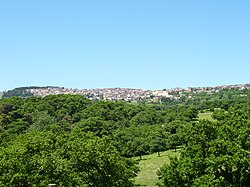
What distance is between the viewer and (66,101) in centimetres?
12506

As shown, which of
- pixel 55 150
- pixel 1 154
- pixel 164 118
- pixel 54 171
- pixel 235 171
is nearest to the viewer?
pixel 235 171

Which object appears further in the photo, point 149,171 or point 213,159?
point 149,171

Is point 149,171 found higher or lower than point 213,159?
lower

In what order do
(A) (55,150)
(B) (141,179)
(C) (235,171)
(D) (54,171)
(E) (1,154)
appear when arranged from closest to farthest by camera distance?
(C) (235,171) < (D) (54,171) < (E) (1,154) < (A) (55,150) < (B) (141,179)

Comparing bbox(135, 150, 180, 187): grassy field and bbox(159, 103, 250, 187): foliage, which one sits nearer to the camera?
bbox(159, 103, 250, 187): foliage

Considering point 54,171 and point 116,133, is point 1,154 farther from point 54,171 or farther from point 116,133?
point 116,133

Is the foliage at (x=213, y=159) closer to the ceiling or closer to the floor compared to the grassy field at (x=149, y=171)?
closer to the ceiling

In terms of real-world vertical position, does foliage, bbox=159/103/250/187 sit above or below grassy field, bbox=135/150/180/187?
above

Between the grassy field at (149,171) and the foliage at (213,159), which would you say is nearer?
the foliage at (213,159)

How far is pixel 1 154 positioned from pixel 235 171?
19709 millimetres

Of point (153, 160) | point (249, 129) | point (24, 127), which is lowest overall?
point (153, 160)

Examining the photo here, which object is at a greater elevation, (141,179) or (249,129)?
(249,129)

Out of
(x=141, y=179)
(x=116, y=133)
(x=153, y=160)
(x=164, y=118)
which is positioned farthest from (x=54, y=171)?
(x=164, y=118)

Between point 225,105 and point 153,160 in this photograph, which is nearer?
point 153,160
